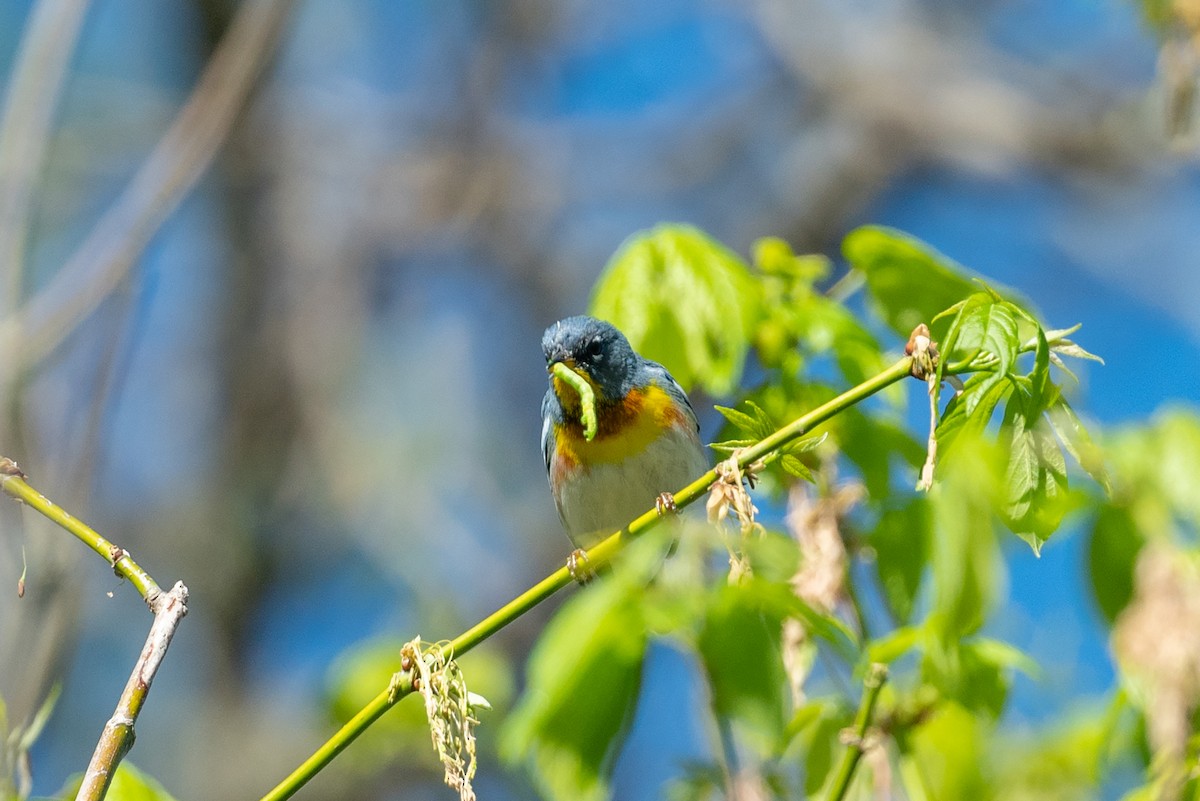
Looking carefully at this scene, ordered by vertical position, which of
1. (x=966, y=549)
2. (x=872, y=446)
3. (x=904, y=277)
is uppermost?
(x=904, y=277)

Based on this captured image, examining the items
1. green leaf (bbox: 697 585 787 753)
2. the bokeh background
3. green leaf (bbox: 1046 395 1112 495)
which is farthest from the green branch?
the bokeh background

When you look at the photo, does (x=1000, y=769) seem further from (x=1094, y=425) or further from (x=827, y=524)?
(x=1094, y=425)

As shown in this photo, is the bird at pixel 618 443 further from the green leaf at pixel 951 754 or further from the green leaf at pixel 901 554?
the green leaf at pixel 951 754

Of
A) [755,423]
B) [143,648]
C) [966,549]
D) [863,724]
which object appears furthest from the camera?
[863,724]

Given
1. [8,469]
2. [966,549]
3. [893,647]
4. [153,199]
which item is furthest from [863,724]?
[153,199]

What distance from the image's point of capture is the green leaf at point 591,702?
4.95 ft

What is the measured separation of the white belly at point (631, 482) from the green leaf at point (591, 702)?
1.76m

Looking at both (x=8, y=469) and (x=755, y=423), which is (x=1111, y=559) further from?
(x=8, y=469)

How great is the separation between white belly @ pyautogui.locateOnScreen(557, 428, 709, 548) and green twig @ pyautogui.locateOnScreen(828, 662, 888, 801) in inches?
65.4

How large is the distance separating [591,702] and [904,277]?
1013 millimetres

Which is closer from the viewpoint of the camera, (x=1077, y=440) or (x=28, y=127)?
(x=1077, y=440)

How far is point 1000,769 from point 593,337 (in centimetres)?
149

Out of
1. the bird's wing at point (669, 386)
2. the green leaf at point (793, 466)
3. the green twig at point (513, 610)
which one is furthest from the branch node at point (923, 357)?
the bird's wing at point (669, 386)

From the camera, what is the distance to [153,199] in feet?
9.18
